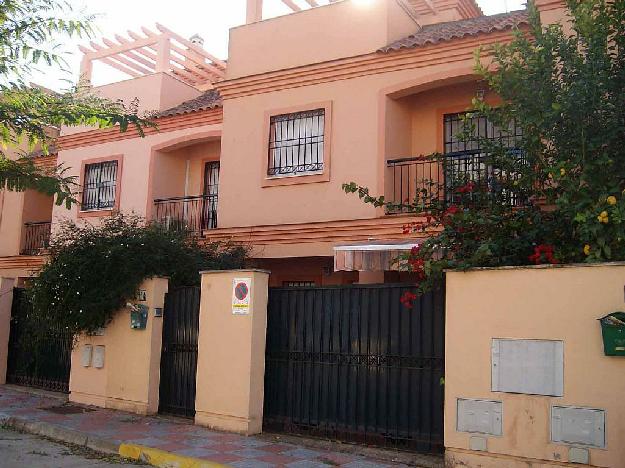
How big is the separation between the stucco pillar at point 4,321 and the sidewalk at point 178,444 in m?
3.69

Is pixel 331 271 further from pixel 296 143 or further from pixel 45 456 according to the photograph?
pixel 45 456

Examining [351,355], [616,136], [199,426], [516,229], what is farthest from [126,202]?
[616,136]

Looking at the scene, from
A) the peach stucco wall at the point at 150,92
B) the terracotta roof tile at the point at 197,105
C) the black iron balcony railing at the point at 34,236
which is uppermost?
the peach stucco wall at the point at 150,92

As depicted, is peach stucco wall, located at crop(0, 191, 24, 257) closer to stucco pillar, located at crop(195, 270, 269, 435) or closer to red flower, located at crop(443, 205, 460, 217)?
stucco pillar, located at crop(195, 270, 269, 435)

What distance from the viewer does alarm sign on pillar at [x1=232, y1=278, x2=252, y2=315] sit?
988 centimetres

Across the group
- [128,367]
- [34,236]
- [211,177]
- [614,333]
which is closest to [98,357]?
[128,367]

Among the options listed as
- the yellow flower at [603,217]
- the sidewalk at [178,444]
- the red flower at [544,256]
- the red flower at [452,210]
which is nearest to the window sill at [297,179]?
the red flower at [452,210]

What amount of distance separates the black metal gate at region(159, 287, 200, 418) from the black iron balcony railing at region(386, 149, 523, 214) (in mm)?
3783

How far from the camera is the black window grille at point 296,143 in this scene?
13812 millimetres

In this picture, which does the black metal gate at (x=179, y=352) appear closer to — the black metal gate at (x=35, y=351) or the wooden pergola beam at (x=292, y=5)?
the black metal gate at (x=35, y=351)

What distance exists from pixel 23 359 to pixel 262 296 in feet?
25.1

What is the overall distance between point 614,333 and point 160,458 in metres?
5.57

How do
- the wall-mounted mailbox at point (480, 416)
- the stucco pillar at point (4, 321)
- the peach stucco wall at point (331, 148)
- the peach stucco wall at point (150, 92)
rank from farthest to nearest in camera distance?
the peach stucco wall at point (150, 92)
the stucco pillar at point (4, 321)
the peach stucco wall at point (331, 148)
the wall-mounted mailbox at point (480, 416)

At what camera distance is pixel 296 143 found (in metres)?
14.1
